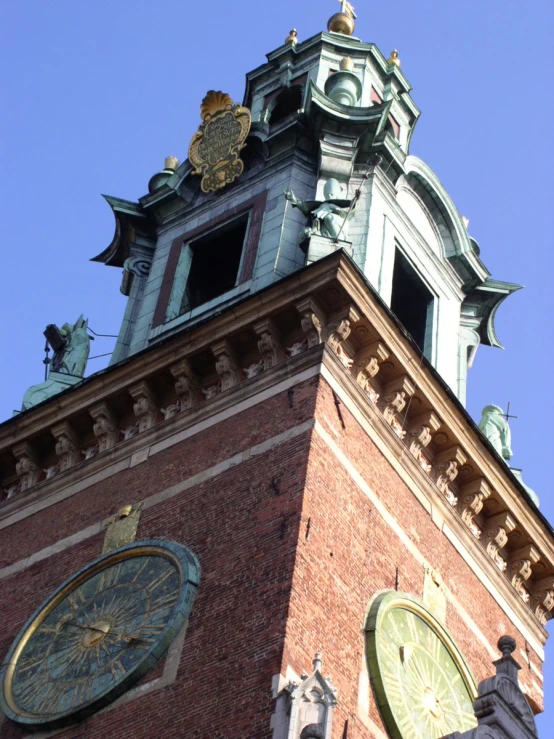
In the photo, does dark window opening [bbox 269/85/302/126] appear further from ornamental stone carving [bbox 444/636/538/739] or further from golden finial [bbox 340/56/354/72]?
ornamental stone carving [bbox 444/636/538/739]

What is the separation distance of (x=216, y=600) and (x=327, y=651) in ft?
4.63

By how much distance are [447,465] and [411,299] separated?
15.7 ft

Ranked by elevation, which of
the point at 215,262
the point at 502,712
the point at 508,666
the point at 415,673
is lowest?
the point at 502,712

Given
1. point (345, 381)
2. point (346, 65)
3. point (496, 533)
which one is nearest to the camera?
point (345, 381)

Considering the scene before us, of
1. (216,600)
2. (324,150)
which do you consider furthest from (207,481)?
(324,150)

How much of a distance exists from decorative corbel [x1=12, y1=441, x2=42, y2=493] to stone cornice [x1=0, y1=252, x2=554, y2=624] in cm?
1

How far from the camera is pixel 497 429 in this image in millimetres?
26875

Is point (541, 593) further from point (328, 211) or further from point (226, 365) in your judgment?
point (328, 211)

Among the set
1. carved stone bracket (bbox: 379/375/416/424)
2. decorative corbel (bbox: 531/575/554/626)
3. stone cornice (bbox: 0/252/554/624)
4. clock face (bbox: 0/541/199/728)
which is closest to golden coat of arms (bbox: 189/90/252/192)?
stone cornice (bbox: 0/252/554/624)

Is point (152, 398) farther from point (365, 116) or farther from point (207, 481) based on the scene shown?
point (365, 116)

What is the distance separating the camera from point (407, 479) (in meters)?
23.0

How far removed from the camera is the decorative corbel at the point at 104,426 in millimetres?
23703

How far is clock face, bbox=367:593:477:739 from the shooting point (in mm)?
19828

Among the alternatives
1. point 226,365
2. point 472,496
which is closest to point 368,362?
point 226,365
